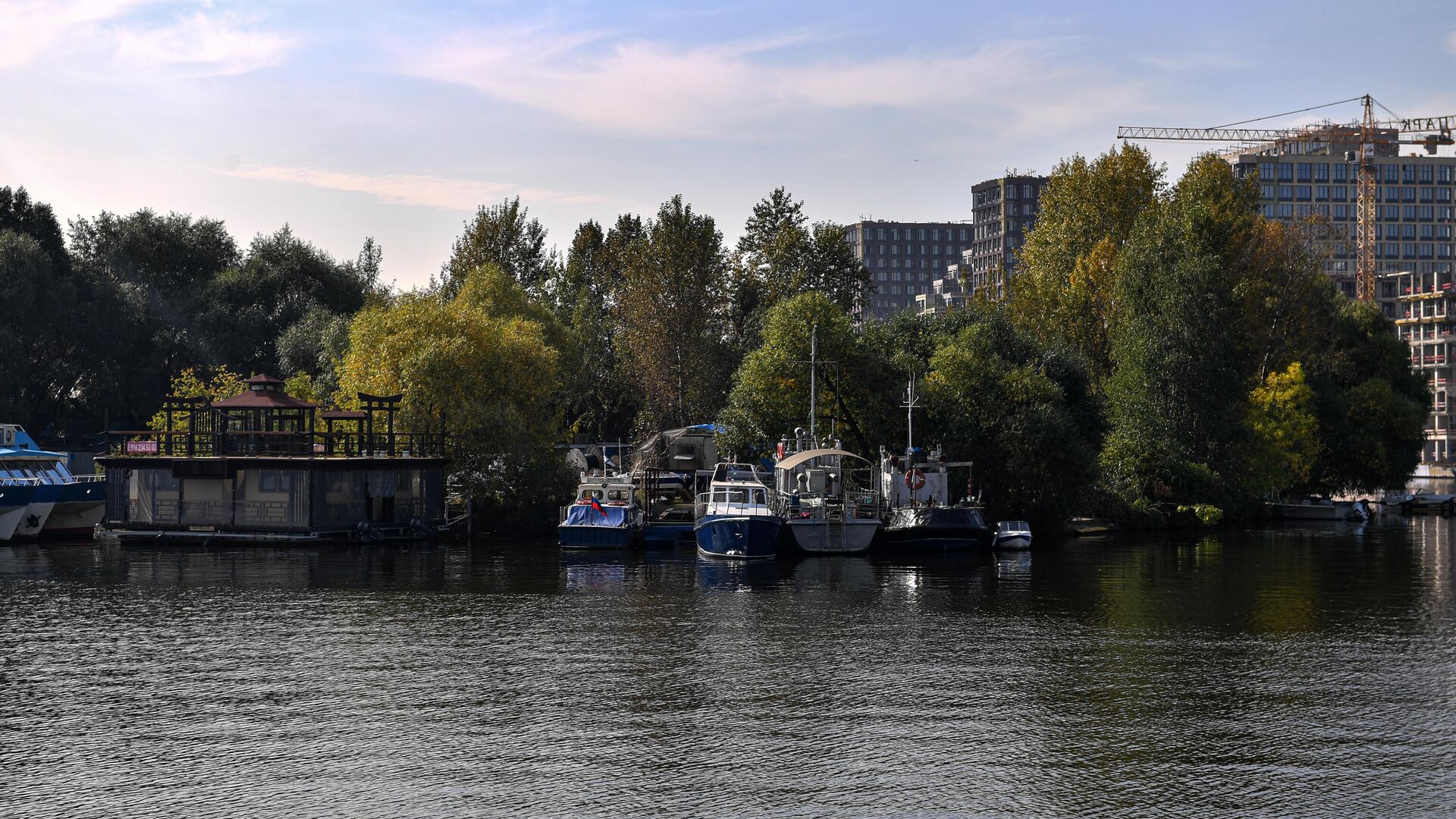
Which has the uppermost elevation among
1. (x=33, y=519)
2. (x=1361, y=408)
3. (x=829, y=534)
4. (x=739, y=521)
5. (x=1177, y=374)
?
(x=1177, y=374)

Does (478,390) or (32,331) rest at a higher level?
(32,331)

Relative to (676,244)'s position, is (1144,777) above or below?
below

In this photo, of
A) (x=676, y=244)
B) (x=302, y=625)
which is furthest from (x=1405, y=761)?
(x=676, y=244)

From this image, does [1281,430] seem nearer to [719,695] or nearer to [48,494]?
[719,695]

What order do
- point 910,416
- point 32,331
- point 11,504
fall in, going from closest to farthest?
point 910,416 < point 11,504 < point 32,331

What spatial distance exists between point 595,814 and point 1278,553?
5885 centimetres

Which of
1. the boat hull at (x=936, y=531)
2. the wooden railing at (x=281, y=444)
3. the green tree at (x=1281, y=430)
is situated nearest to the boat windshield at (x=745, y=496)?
the boat hull at (x=936, y=531)

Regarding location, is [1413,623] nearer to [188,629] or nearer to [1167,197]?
[188,629]

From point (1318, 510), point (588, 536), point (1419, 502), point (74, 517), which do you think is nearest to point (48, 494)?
point (74, 517)

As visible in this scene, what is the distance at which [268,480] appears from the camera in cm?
7381

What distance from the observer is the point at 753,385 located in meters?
83.8

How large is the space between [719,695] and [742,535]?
32.7m

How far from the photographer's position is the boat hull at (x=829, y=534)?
228 ft

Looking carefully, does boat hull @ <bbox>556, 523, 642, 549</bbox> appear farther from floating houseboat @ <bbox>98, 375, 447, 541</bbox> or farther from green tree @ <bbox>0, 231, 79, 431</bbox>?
green tree @ <bbox>0, 231, 79, 431</bbox>
